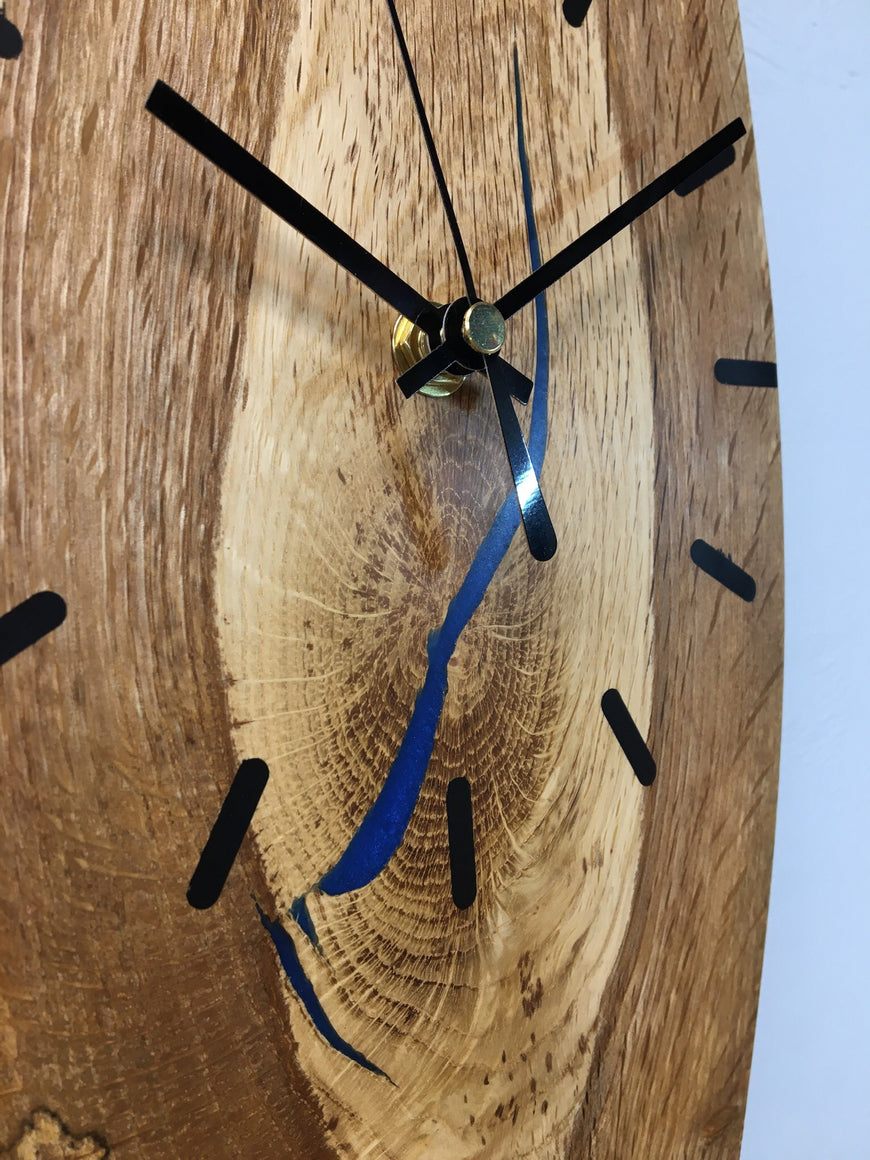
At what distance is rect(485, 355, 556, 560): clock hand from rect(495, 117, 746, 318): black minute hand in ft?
0.12

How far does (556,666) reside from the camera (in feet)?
1.70

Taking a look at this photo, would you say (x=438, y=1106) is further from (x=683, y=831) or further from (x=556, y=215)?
(x=556, y=215)

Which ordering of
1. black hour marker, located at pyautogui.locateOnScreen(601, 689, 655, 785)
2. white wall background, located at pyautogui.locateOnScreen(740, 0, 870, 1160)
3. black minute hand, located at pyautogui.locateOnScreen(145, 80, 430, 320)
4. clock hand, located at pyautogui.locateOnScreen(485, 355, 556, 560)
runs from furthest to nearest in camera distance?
white wall background, located at pyautogui.locateOnScreen(740, 0, 870, 1160) → black hour marker, located at pyautogui.locateOnScreen(601, 689, 655, 785) → clock hand, located at pyautogui.locateOnScreen(485, 355, 556, 560) → black minute hand, located at pyautogui.locateOnScreen(145, 80, 430, 320)

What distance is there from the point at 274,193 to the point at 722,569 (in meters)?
0.37

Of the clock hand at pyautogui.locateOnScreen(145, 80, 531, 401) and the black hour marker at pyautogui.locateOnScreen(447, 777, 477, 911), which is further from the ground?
the clock hand at pyautogui.locateOnScreen(145, 80, 531, 401)

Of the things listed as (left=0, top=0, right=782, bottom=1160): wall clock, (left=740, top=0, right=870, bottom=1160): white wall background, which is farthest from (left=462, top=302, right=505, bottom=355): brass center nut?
(left=740, top=0, right=870, bottom=1160): white wall background

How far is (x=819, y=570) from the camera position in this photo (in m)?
0.79

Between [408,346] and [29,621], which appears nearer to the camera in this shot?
[29,621]

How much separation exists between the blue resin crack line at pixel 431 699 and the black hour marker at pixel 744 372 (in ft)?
0.49

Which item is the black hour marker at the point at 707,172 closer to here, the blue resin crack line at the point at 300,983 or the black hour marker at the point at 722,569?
the black hour marker at the point at 722,569

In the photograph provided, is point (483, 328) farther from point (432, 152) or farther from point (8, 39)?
point (8, 39)

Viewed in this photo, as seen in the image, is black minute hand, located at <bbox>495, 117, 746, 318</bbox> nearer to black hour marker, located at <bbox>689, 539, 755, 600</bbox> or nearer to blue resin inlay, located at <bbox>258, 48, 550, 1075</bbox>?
blue resin inlay, located at <bbox>258, 48, 550, 1075</bbox>

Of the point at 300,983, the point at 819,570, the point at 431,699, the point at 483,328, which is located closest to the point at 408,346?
the point at 483,328

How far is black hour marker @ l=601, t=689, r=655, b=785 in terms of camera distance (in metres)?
0.54
